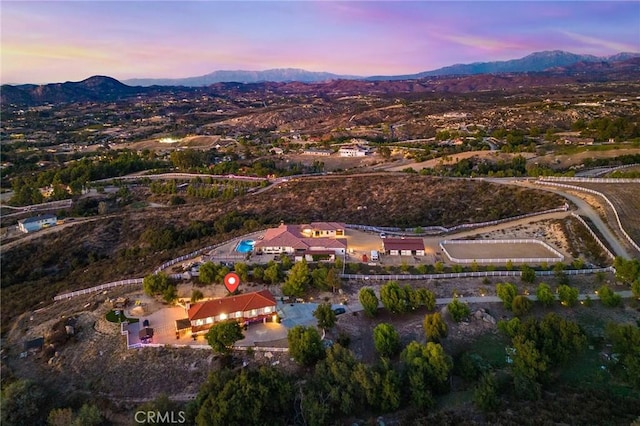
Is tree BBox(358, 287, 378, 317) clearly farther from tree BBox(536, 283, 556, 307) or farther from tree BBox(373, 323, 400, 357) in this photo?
tree BBox(536, 283, 556, 307)

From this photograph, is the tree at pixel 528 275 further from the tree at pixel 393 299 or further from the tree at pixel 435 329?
the tree at pixel 393 299

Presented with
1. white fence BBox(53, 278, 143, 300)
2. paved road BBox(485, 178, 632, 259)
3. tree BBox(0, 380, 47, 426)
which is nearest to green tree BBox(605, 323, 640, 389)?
paved road BBox(485, 178, 632, 259)

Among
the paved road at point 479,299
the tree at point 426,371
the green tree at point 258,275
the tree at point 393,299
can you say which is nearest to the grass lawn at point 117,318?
the green tree at point 258,275

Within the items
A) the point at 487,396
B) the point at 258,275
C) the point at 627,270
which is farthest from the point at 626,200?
the point at 258,275

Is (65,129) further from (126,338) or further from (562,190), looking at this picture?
(562,190)

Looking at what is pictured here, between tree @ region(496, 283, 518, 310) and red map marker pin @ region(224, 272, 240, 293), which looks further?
red map marker pin @ region(224, 272, 240, 293)
